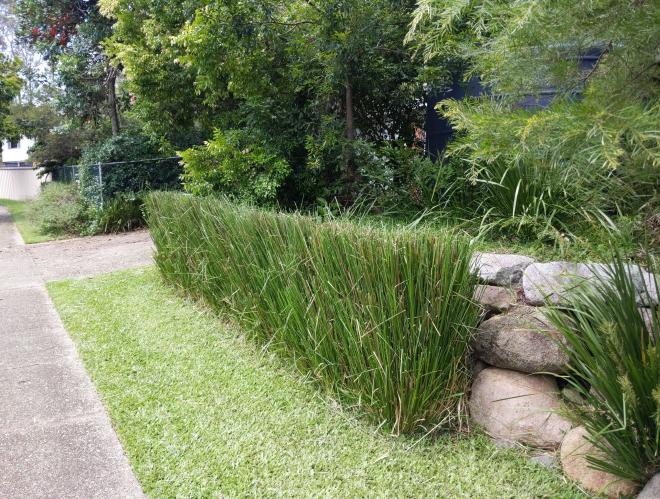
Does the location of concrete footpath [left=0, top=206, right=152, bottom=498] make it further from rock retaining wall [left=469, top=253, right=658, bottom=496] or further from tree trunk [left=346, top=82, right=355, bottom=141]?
tree trunk [left=346, top=82, right=355, bottom=141]

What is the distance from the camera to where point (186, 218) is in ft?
21.4

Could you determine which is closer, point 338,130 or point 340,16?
point 340,16

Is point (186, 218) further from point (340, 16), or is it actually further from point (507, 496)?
point (507, 496)

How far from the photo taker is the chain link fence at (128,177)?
13.6m

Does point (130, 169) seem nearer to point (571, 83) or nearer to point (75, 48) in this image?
point (75, 48)

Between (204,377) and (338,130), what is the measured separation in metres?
3.54

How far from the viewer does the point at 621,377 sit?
8.73 ft

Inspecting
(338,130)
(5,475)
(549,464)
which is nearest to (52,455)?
(5,475)

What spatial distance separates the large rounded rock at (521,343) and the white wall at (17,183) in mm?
27245

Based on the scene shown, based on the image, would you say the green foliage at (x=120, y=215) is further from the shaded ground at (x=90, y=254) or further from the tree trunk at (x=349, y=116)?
the tree trunk at (x=349, y=116)

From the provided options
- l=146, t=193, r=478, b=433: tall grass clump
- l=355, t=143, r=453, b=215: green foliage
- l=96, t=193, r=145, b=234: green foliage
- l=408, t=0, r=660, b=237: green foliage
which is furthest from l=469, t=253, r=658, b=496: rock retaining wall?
l=96, t=193, r=145, b=234: green foliage

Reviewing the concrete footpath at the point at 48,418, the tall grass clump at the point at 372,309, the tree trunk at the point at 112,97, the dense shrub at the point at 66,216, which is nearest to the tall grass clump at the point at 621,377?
the tall grass clump at the point at 372,309

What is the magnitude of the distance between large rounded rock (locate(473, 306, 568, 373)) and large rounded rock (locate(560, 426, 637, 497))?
407 mm

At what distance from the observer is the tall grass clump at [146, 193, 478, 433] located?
352 centimetres
